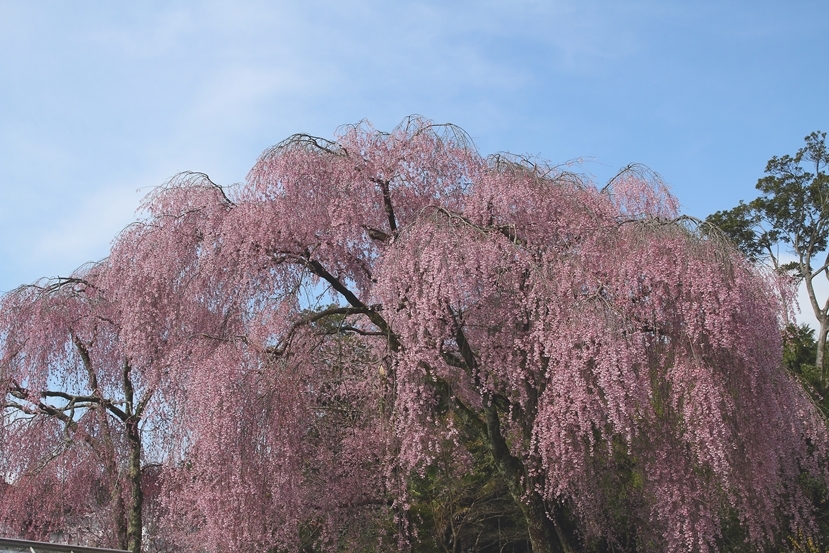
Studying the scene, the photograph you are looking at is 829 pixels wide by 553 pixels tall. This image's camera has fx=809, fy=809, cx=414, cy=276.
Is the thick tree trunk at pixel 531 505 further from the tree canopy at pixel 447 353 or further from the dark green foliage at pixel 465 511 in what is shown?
the dark green foliage at pixel 465 511

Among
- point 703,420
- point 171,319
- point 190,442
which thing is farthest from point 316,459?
point 703,420

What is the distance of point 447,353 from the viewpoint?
9.98m

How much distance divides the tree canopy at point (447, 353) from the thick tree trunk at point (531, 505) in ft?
0.09

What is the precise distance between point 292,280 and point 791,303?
6049mm

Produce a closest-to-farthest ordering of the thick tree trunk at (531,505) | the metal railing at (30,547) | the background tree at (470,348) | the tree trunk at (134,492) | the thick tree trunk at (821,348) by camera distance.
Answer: the metal railing at (30,547), the background tree at (470,348), the thick tree trunk at (531,505), the tree trunk at (134,492), the thick tree trunk at (821,348)

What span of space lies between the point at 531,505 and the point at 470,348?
2.00 metres

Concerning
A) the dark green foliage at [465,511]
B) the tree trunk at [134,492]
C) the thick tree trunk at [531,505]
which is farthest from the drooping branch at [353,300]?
the tree trunk at [134,492]

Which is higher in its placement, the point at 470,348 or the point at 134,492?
the point at 470,348

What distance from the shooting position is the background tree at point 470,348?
8.45 metres

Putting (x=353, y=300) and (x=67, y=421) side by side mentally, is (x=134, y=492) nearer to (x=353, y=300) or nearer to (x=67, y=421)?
(x=67, y=421)

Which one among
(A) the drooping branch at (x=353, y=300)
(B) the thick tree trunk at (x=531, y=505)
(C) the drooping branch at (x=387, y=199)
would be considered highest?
(C) the drooping branch at (x=387, y=199)

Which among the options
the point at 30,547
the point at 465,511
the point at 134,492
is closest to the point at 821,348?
the point at 465,511

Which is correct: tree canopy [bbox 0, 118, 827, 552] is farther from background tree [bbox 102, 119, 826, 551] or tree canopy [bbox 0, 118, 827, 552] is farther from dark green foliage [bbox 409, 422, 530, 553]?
dark green foliage [bbox 409, 422, 530, 553]

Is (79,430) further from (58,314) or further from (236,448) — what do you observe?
(236,448)
